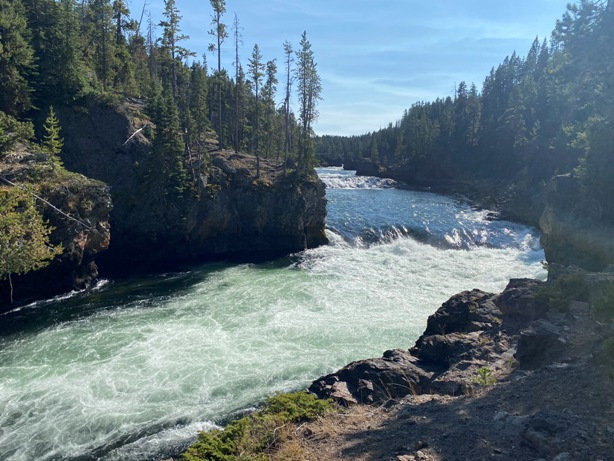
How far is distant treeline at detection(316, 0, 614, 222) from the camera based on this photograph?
76.4ft

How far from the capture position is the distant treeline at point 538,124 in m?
23.3

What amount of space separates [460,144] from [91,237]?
97.5m

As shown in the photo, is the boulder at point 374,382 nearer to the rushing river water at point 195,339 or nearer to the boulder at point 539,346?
the boulder at point 539,346

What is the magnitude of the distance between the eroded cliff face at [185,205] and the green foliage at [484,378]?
80.2ft

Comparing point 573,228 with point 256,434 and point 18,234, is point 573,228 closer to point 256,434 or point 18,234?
point 256,434

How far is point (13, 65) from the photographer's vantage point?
90.7 ft

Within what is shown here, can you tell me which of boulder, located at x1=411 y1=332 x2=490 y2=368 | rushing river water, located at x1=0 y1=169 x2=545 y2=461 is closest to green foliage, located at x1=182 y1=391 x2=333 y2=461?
rushing river water, located at x1=0 y1=169 x2=545 y2=461

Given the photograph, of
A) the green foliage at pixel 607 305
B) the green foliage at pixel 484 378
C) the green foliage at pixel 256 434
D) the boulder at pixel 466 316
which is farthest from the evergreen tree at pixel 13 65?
the green foliage at pixel 607 305

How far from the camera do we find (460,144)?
102 metres

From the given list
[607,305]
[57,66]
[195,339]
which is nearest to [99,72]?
[57,66]

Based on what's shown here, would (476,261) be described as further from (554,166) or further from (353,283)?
(554,166)

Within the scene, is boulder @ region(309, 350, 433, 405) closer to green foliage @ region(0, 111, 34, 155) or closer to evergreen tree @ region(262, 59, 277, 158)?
green foliage @ region(0, 111, 34, 155)

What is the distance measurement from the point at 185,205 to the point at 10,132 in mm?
12502

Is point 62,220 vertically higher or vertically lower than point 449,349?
higher
